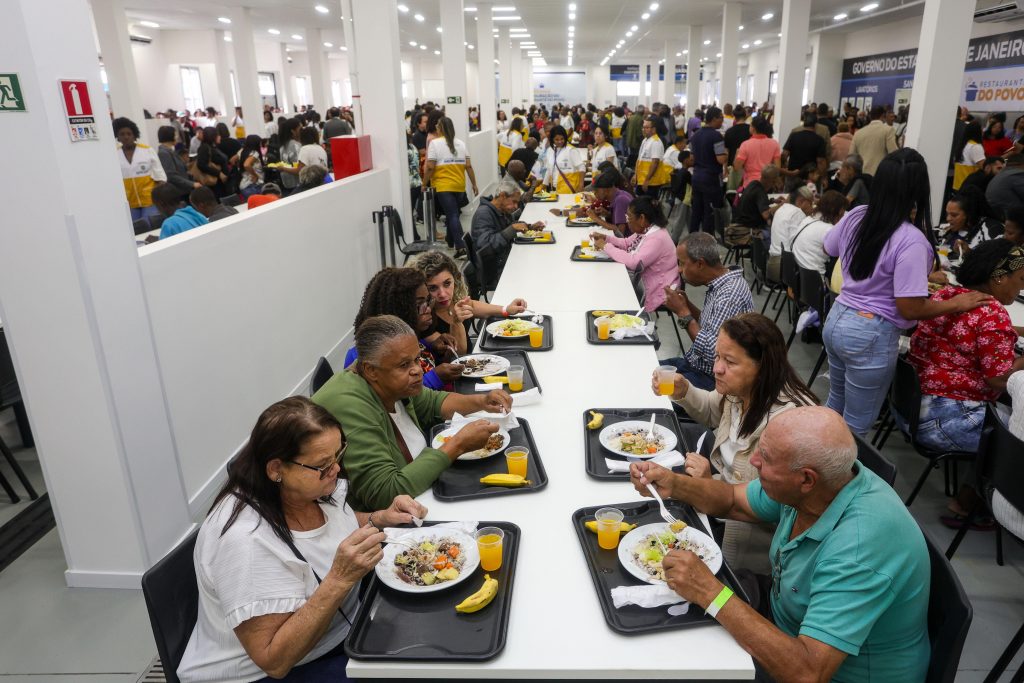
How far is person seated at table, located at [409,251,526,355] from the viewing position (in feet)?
10.7

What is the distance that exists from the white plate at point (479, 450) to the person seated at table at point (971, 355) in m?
1.84

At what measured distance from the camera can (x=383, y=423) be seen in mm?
2057

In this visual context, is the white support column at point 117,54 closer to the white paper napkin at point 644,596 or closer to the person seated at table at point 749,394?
the person seated at table at point 749,394

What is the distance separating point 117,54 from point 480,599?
1177 cm

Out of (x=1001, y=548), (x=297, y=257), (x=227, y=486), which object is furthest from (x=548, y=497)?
(x=297, y=257)

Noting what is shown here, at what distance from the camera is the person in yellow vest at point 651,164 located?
29.7ft

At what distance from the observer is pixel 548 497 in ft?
6.26

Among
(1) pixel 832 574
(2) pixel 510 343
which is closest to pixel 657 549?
(1) pixel 832 574

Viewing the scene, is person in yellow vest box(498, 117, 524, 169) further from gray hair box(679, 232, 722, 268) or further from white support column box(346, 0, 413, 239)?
gray hair box(679, 232, 722, 268)

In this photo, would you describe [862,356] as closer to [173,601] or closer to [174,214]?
[173,601]

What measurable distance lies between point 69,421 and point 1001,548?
12.2 feet

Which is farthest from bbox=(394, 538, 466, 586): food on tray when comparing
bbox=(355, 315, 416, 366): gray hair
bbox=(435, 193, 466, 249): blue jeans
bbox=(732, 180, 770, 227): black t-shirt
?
bbox=(435, 193, 466, 249): blue jeans

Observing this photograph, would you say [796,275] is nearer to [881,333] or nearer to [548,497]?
[881,333]

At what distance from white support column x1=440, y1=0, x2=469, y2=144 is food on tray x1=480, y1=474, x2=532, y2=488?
26.7 feet
